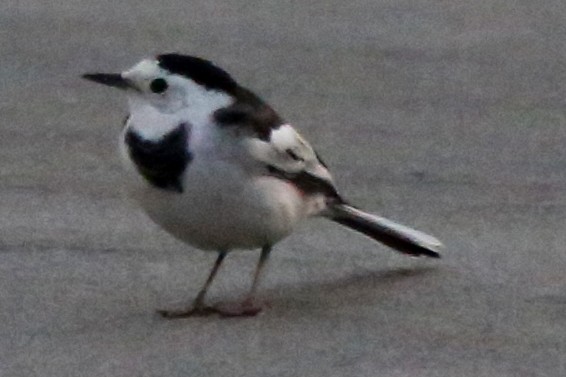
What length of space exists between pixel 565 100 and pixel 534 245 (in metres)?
2.11

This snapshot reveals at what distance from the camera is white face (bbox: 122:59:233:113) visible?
5.41 metres

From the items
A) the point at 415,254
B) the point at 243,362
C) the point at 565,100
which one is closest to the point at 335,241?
the point at 415,254

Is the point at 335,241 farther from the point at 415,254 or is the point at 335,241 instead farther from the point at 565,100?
the point at 565,100

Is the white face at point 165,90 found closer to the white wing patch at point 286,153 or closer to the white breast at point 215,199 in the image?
the white breast at point 215,199

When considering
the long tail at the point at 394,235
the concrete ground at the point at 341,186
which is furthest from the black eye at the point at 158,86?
the long tail at the point at 394,235

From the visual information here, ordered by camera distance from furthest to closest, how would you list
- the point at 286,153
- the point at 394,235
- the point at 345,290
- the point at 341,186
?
the point at 341,186 → the point at 394,235 → the point at 345,290 → the point at 286,153

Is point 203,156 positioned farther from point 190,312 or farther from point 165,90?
point 190,312

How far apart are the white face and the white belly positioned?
191 millimetres

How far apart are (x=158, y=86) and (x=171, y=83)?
0.13 feet

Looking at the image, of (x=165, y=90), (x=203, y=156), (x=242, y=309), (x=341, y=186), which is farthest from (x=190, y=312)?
(x=341, y=186)

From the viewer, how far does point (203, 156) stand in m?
5.34

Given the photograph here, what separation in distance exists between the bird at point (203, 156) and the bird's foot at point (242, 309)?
236 mm

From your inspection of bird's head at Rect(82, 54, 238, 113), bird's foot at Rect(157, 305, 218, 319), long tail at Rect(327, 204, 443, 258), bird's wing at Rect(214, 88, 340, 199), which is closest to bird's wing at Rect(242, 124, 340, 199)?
bird's wing at Rect(214, 88, 340, 199)

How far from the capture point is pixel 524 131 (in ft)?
26.2
